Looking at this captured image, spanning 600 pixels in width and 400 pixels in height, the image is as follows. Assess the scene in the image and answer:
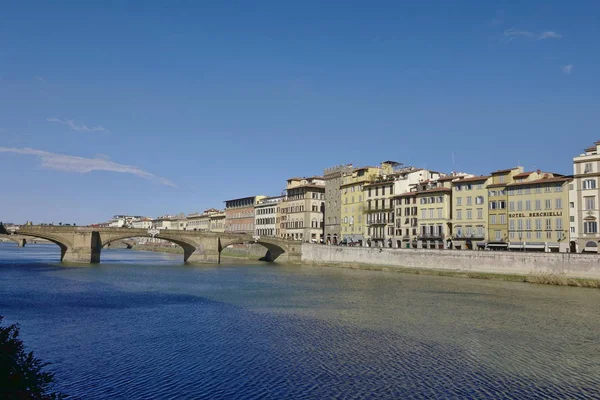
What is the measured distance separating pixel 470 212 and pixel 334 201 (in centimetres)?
3646

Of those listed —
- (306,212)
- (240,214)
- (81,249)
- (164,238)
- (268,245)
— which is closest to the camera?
(81,249)

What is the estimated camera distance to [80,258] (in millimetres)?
77875

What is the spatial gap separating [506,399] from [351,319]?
15.1 metres

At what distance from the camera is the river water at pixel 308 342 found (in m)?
17.7

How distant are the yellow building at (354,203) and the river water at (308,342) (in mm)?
51136

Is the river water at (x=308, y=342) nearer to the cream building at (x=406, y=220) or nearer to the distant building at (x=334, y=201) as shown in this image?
the cream building at (x=406, y=220)

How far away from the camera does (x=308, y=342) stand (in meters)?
24.5

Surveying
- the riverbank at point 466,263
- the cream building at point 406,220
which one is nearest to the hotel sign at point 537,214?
the riverbank at point 466,263

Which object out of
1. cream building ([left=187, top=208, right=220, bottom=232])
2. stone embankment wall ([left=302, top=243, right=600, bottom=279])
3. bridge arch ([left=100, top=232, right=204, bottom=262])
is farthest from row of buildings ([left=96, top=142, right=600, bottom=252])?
cream building ([left=187, top=208, right=220, bottom=232])

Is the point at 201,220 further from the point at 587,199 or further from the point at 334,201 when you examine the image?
the point at 587,199

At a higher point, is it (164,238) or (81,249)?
(164,238)

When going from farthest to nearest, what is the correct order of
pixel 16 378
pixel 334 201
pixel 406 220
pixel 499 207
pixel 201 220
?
pixel 201 220, pixel 334 201, pixel 406 220, pixel 499 207, pixel 16 378

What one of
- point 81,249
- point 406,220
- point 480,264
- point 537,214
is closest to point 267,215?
point 406,220

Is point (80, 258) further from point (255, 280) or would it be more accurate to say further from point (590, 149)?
point (590, 149)
